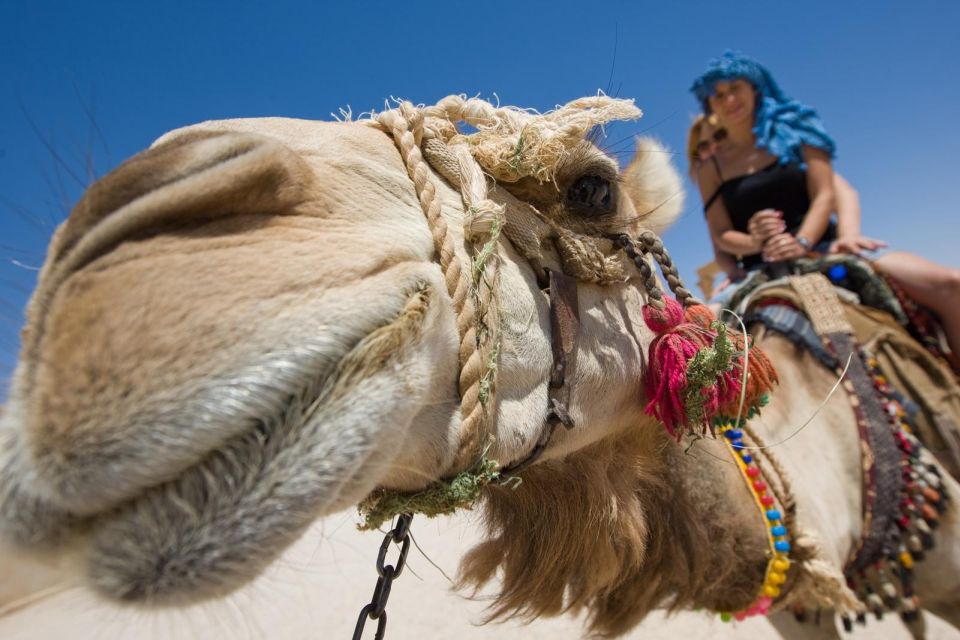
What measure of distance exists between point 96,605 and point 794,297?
2900 millimetres

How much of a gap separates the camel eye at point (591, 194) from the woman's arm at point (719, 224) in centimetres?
223

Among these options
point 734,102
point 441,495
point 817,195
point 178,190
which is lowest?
point 441,495

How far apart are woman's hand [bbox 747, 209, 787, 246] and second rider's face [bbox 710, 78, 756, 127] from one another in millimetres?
1037

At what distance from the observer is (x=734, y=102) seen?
3.96 metres

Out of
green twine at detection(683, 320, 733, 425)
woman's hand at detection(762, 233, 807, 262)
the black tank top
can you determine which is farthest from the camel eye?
the black tank top

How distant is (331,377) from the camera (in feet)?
2.61

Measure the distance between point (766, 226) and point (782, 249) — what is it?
7.4 inches

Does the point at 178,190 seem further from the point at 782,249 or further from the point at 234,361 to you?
the point at 782,249

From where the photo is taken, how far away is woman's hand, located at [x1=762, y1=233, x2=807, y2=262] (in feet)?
10.2

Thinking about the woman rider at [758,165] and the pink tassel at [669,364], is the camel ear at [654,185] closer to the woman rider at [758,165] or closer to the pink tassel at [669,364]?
the pink tassel at [669,364]

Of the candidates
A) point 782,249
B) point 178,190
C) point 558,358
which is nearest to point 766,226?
point 782,249

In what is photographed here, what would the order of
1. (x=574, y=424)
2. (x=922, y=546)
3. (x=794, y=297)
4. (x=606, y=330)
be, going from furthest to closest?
(x=794, y=297) → (x=922, y=546) → (x=606, y=330) → (x=574, y=424)

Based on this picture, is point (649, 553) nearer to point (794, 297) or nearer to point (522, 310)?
point (522, 310)

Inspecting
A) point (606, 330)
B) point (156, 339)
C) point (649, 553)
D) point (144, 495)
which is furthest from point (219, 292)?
point (649, 553)
